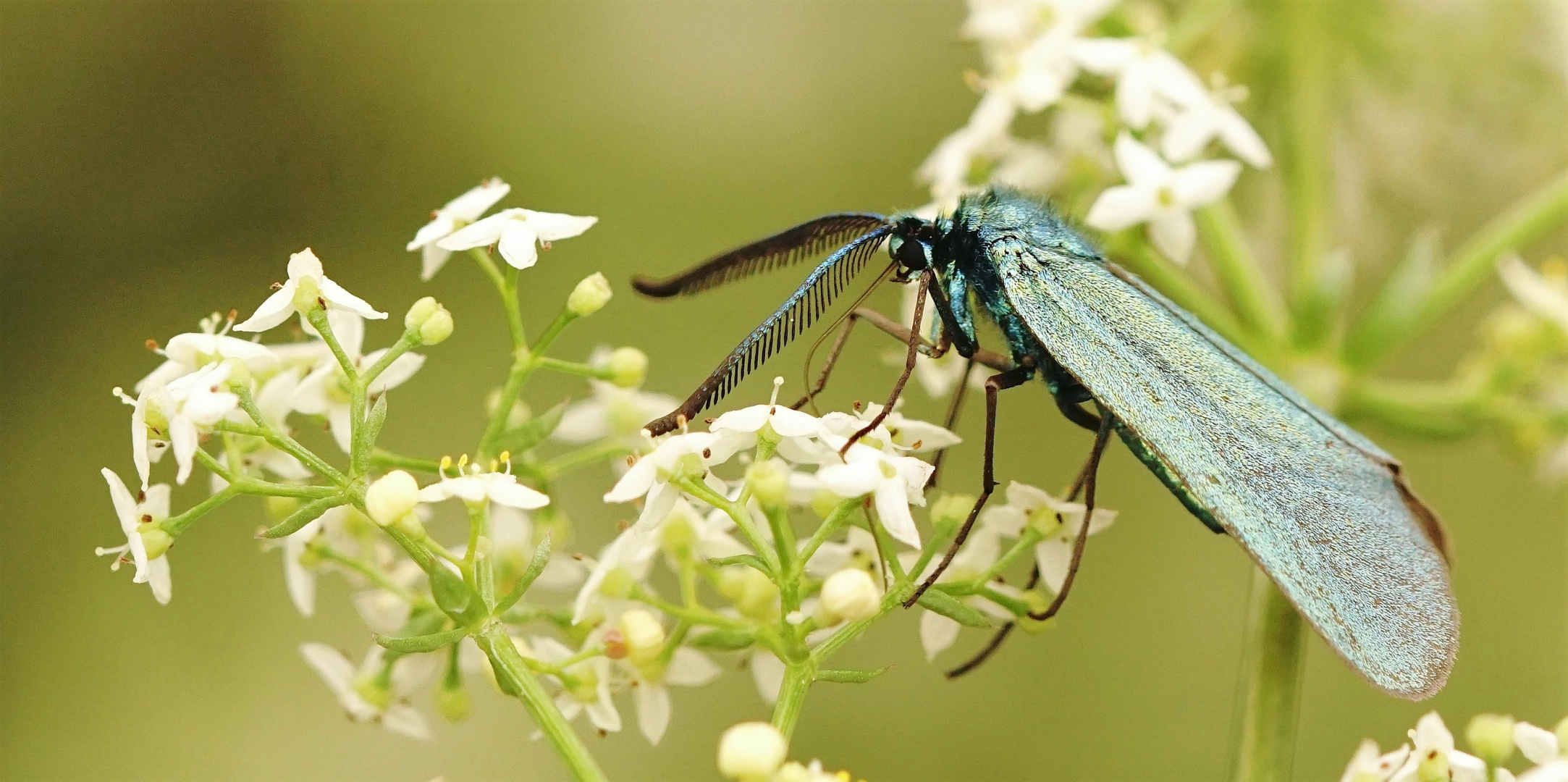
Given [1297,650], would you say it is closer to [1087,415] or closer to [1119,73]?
[1087,415]

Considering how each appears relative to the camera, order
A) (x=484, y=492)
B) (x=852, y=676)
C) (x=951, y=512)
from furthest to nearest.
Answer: (x=951, y=512), (x=484, y=492), (x=852, y=676)

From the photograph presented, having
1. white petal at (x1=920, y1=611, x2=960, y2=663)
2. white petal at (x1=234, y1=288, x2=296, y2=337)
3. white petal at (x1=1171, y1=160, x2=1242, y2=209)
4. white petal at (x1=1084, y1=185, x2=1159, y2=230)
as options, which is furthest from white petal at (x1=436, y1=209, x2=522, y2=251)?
white petal at (x1=1171, y1=160, x2=1242, y2=209)

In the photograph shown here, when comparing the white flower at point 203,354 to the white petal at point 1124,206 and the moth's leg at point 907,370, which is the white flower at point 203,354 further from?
the white petal at point 1124,206

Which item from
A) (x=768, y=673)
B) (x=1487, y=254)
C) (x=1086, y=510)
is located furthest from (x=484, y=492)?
(x=1487, y=254)

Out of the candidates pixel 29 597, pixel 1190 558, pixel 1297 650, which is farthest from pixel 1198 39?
pixel 29 597

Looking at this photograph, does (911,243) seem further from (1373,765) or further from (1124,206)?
(1373,765)
